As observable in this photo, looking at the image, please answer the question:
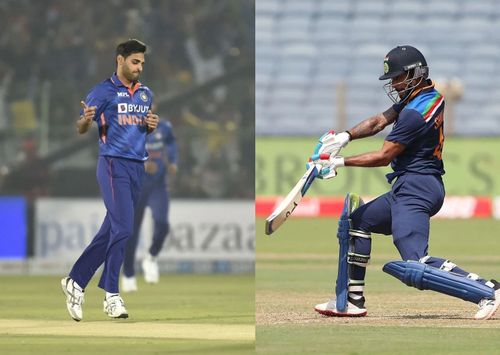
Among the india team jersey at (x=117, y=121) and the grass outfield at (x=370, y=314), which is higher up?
the india team jersey at (x=117, y=121)

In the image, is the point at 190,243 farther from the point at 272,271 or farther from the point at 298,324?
the point at 298,324

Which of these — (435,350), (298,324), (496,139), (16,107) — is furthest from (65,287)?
(496,139)

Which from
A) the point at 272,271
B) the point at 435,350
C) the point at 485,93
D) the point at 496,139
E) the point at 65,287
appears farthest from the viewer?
the point at 485,93

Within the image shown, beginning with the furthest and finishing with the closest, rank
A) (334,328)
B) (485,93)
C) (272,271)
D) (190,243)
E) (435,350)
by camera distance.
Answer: (485,93), (190,243), (272,271), (334,328), (435,350)

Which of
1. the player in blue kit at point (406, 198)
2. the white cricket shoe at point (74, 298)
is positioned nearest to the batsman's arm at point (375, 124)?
the player in blue kit at point (406, 198)

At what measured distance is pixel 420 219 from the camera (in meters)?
7.94

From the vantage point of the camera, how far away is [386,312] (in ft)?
28.3

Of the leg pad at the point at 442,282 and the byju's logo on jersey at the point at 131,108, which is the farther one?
the byju's logo on jersey at the point at 131,108

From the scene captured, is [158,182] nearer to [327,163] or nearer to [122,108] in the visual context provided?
[122,108]

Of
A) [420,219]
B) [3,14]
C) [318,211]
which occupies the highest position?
[3,14]

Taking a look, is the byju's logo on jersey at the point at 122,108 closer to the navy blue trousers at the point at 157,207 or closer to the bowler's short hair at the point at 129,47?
the bowler's short hair at the point at 129,47

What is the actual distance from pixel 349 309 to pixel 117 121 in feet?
6.65

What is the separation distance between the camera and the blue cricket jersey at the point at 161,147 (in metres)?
13.0

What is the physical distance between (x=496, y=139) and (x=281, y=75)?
635 cm
